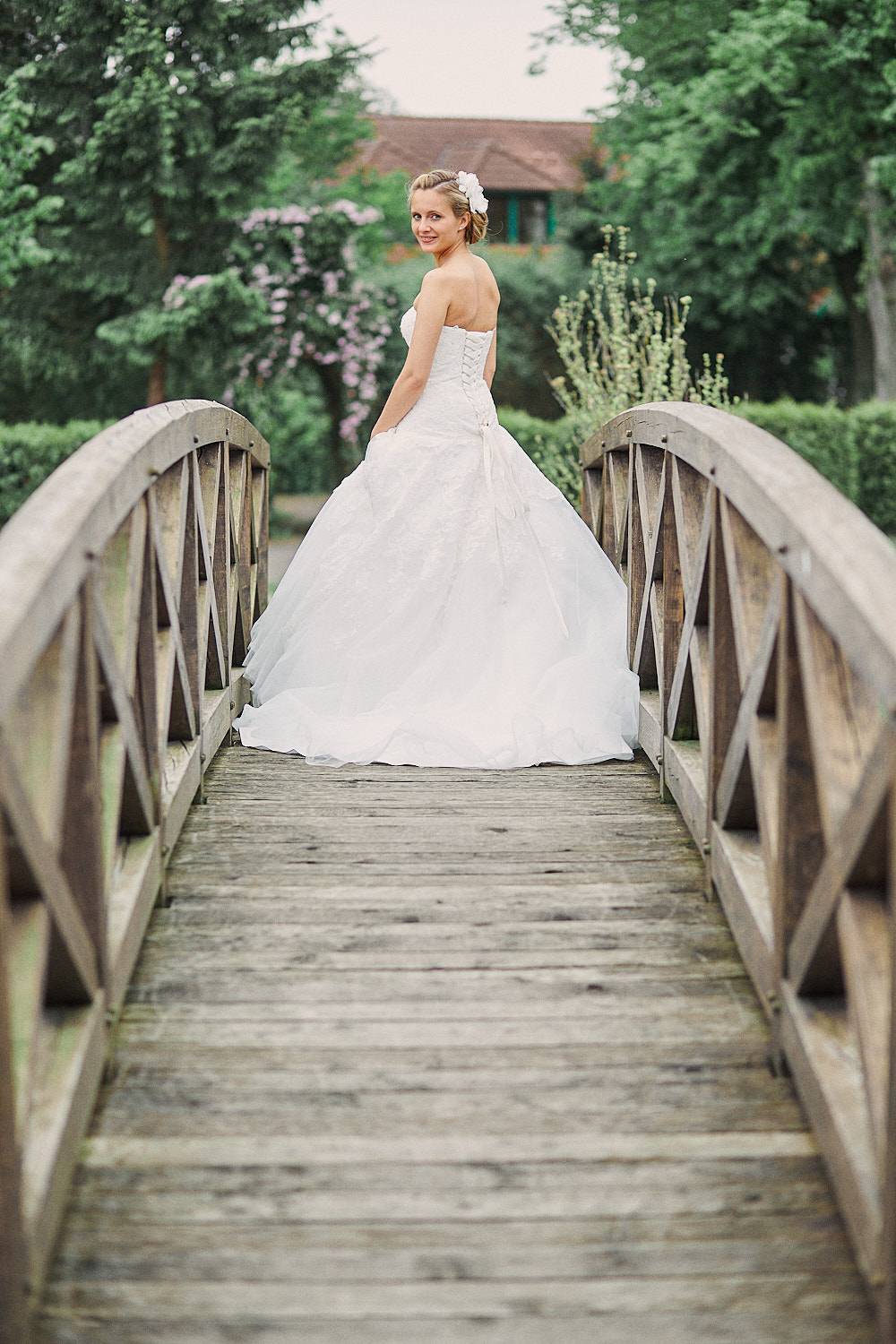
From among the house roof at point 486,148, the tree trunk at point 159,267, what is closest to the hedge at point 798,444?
the tree trunk at point 159,267

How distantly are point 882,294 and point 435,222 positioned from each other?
11.6 m

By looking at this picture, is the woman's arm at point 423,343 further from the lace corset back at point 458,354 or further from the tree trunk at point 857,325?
the tree trunk at point 857,325

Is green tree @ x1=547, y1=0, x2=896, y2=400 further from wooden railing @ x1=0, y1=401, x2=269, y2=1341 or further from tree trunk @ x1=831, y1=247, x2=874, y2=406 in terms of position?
wooden railing @ x1=0, y1=401, x2=269, y2=1341

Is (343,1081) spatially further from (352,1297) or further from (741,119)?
(741,119)

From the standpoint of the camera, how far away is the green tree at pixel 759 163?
12578 millimetres

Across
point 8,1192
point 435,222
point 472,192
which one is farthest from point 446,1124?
point 472,192

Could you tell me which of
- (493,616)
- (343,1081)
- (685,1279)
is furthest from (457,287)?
(685,1279)

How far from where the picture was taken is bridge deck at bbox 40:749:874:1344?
5.44 feet

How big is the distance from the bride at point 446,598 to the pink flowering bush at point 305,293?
938cm

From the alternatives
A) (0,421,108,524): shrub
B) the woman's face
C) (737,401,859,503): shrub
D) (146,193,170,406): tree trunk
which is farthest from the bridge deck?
(146,193,170,406): tree trunk

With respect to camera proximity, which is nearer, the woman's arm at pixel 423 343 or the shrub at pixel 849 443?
the woman's arm at pixel 423 343

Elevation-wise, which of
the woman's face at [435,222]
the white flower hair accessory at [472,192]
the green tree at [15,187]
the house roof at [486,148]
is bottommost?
the woman's face at [435,222]

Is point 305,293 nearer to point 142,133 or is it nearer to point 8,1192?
point 142,133

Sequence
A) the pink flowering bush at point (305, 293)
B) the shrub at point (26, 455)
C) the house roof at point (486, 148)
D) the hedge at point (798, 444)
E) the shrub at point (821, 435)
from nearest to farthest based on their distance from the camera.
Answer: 1. the hedge at point (798, 444)
2. the shrub at point (26, 455)
3. the shrub at point (821, 435)
4. the pink flowering bush at point (305, 293)
5. the house roof at point (486, 148)
